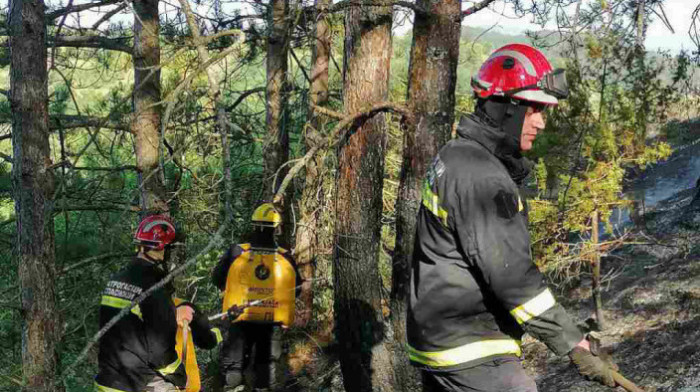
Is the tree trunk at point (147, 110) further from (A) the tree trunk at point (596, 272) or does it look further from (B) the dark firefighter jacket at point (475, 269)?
(B) the dark firefighter jacket at point (475, 269)

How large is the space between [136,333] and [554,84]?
3.28 meters

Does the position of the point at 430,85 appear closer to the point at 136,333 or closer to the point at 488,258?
the point at 136,333

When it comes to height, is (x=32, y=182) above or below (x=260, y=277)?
above

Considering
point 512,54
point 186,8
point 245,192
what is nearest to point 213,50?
point 245,192

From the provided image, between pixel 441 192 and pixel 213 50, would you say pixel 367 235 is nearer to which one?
pixel 441 192

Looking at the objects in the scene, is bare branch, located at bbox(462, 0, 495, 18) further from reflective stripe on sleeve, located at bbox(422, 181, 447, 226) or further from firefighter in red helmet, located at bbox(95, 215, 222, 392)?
reflective stripe on sleeve, located at bbox(422, 181, 447, 226)

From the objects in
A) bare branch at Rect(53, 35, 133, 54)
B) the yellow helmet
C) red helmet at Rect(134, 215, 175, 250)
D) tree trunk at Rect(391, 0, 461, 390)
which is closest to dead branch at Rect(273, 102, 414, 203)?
tree trunk at Rect(391, 0, 461, 390)

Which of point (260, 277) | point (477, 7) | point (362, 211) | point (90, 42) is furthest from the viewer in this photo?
point (90, 42)

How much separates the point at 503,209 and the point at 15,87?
14.1 feet

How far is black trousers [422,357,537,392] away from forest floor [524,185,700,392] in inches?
139

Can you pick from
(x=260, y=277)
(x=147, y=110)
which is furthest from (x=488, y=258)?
(x=147, y=110)

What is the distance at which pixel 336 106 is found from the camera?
9.99 metres

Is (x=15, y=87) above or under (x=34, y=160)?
above

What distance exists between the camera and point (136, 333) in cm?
483
